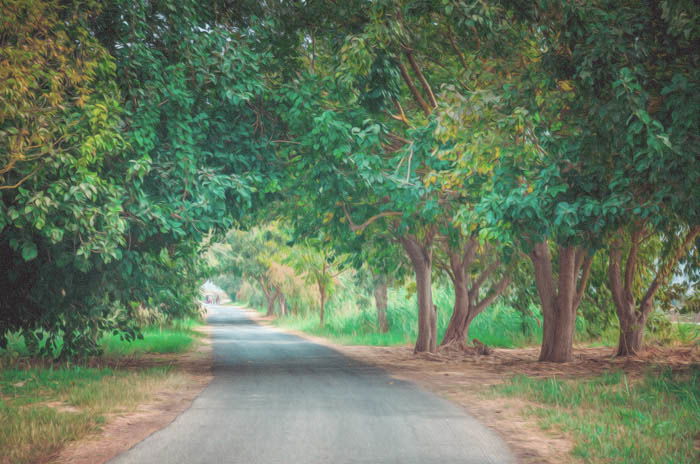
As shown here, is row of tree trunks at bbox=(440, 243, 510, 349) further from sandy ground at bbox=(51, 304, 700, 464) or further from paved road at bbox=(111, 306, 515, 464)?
paved road at bbox=(111, 306, 515, 464)

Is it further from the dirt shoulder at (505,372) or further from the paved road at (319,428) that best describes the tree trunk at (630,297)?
the paved road at (319,428)

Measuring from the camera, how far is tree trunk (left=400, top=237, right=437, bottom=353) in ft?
64.6

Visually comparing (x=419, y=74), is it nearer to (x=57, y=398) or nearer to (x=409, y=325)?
(x=57, y=398)

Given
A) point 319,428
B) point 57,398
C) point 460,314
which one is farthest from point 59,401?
point 460,314

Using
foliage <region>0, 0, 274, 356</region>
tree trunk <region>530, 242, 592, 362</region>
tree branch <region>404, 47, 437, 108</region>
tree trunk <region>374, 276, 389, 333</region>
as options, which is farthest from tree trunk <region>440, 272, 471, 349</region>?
foliage <region>0, 0, 274, 356</region>

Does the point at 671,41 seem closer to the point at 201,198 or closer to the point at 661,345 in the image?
the point at 201,198

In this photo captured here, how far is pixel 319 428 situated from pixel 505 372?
26.7 feet

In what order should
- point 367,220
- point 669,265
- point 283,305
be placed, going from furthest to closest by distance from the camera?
point 283,305, point 669,265, point 367,220

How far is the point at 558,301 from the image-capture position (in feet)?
54.6

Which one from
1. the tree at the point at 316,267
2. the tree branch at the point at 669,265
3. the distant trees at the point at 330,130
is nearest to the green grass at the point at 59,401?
the distant trees at the point at 330,130

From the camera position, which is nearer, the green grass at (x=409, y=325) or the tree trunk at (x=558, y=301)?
the tree trunk at (x=558, y=301)

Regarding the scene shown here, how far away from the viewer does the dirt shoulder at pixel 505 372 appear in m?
7.22

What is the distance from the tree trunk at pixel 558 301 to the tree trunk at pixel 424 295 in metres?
3.92

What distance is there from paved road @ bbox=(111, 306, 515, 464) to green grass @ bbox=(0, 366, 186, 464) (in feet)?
2.94
